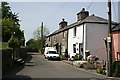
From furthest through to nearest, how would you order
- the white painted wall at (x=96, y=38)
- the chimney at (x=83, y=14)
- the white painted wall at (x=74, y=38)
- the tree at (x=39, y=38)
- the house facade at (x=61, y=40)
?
the tree at (x=39, y=38) → the house facade at (x=61, y=40) → the chimney at (x=83, y=14) → the white painted wall at (x=74, y=38) → the white painted wall at (x=96, y=38)

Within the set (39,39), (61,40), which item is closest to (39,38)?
(39,39)

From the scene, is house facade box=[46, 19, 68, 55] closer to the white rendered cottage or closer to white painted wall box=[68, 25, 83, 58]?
white painted wall box=[68, 25, 83, 58]

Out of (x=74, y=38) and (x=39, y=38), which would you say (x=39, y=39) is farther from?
(x=74, y=38)

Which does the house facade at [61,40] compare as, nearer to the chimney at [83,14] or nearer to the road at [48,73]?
the chimney at [83,14]

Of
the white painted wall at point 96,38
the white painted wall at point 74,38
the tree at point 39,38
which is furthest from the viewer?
the tree at point 39,38

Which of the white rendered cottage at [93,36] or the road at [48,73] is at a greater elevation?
the white rendered cottage at [93,36]

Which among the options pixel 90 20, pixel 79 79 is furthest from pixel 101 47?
pixel 79 79

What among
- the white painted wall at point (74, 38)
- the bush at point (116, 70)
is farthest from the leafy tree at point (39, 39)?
the bush at point (116, 70)

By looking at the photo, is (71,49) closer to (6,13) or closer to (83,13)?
(83,13)

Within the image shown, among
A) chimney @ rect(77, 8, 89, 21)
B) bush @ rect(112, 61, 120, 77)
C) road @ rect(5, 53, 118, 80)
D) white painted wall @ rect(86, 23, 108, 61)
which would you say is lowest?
road @ rect(5, 53, 118, 80)

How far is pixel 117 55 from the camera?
33500 millimetres

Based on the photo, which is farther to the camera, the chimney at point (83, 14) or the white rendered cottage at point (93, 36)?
the chimney at point (83, 14)

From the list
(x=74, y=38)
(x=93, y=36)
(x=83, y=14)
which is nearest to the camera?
(x=93, y=36)

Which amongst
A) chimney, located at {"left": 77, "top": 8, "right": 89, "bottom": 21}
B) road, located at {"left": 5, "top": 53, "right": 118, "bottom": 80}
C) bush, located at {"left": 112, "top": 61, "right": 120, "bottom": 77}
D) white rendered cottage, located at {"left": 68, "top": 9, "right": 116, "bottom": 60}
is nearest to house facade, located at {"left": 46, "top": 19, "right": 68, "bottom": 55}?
chimney, located at {"left": 77, "top": 8, "right": 89, "bottom": 21}
